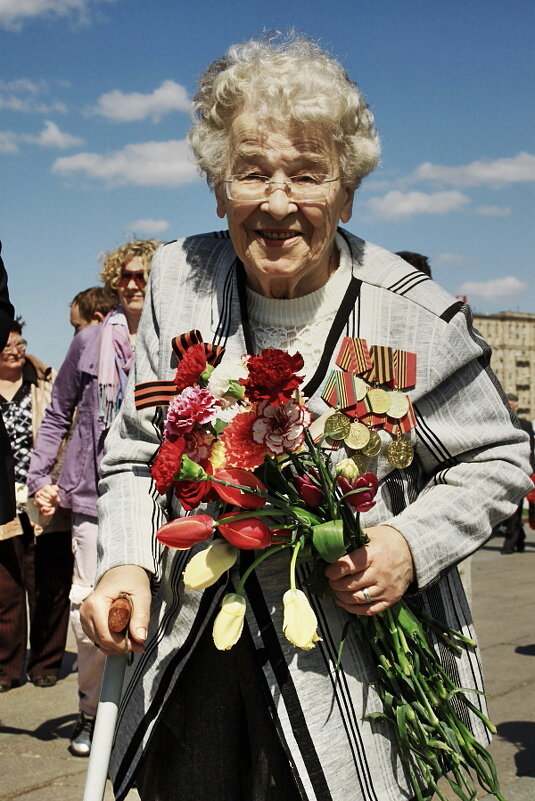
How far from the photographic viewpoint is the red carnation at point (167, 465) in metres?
1.90

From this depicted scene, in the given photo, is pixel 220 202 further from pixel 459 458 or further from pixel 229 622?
pixel 229 622

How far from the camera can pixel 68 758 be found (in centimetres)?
459

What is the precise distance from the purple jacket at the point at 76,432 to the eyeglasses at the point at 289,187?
2.76 m

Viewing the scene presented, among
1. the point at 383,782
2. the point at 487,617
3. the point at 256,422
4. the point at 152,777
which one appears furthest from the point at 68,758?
the point at 487,617

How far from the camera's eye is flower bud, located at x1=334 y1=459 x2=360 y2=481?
198 cm

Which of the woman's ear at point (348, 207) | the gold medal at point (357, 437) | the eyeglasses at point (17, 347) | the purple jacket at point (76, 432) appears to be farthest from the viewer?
the eyeglasses at point (17, 347)

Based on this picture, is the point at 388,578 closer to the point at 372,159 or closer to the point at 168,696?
the point at 168,696

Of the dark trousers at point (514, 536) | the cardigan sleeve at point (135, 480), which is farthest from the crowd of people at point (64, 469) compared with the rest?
the dark trousers at point (514, 536)

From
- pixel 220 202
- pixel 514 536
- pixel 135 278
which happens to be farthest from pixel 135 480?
pixel 514 536

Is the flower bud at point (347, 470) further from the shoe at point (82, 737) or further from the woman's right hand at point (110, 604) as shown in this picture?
the shoe at point (82, 737)

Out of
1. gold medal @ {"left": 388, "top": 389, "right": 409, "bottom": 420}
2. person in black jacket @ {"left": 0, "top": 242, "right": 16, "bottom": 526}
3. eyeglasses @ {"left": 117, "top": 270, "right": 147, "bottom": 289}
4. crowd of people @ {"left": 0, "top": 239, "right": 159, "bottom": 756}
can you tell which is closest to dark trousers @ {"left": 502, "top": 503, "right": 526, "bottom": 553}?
crowd of people @ {"left": 0, "top": 239, "right": 159, "bottom": 756}

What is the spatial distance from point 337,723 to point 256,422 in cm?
64

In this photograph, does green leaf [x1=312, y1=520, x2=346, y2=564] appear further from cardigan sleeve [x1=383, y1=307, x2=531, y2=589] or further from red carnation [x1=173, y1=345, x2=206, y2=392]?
red carnation [x1=173, y1=345, x2=206, y2=392]

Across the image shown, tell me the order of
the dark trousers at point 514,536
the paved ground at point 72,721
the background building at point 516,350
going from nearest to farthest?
the paved ground at point 72,721 → the dark trousers at point 514,536 → the background building at point 516,350
